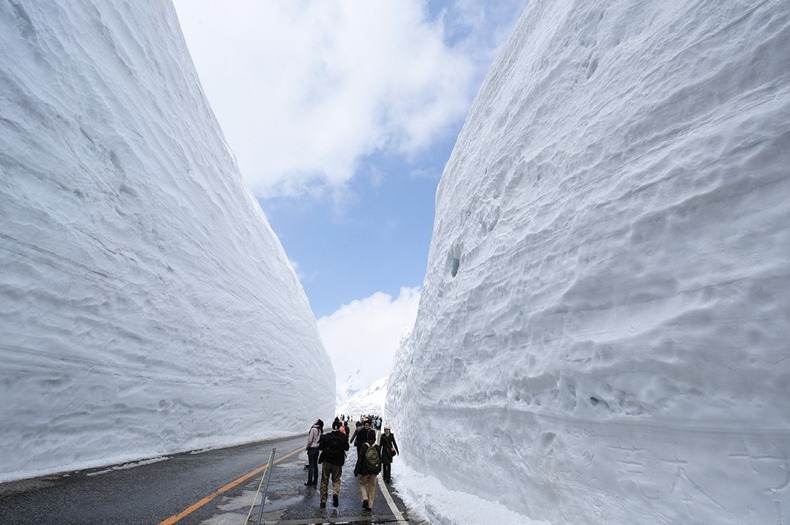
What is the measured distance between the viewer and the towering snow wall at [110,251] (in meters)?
7.32

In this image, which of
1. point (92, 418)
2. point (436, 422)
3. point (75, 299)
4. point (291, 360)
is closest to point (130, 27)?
point (75, 299)

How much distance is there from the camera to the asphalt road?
15.0 ft

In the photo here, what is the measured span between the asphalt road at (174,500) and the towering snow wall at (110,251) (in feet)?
5.17

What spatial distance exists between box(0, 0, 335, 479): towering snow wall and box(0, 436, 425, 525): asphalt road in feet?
5.17

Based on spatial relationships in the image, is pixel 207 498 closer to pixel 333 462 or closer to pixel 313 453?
pixel 333 462

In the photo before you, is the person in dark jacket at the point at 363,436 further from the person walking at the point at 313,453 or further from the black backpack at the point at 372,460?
the person walking at the point at 313,453

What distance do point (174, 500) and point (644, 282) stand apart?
21.4 ft

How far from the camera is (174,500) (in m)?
5.53

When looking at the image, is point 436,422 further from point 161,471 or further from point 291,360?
point 291,360

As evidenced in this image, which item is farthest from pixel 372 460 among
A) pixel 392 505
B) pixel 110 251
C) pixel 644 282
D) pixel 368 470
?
pixel 110 251

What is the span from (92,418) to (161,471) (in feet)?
7.24

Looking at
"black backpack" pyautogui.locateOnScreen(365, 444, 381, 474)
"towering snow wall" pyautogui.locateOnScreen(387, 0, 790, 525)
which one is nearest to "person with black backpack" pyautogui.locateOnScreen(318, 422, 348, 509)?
"black backpack" pyautogui.locateOnScreen(365, 444, 381, 474)

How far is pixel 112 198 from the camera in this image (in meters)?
10.1

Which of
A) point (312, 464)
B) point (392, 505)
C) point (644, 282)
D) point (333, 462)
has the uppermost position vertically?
point (644, 282)
